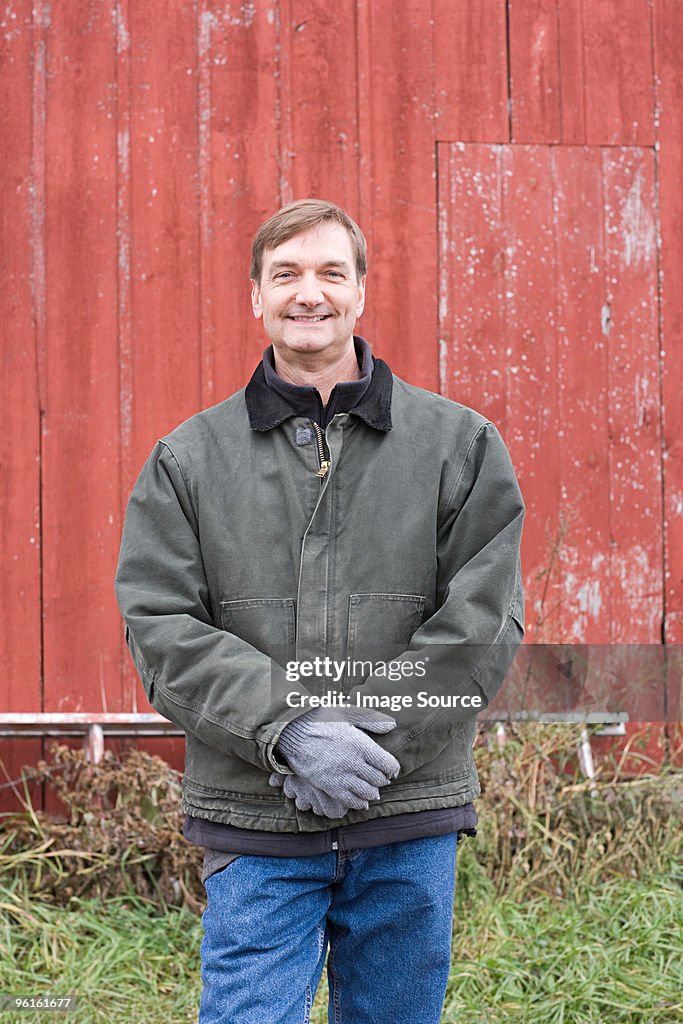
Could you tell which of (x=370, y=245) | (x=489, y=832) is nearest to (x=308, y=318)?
(x=489, y=832)

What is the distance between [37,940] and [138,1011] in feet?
1.55

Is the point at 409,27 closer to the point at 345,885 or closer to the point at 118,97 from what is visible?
the point at 118,97

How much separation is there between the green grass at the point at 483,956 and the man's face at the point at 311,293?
1.93 m

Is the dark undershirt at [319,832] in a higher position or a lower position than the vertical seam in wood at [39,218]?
lower

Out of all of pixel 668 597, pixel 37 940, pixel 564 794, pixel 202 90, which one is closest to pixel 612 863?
pixel 564 794

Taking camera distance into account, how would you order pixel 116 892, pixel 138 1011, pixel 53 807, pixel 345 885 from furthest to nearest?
pixel 53 807
pixel 116 892
pixel 138 1011
pixel 345 885

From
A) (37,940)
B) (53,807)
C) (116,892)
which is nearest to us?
(37,940)

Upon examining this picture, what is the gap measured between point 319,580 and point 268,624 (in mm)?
119

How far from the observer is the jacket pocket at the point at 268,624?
2010 mm

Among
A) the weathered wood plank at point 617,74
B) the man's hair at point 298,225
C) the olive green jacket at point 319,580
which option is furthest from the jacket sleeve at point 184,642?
the weathered wood plank at point 617,74

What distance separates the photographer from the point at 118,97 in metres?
4.27

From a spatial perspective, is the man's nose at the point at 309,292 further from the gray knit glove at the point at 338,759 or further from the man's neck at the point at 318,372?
the gray knit glove at the point at 338,759

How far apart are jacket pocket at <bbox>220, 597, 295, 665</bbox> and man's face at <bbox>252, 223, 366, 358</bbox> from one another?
47 cm

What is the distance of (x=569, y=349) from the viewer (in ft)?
14.4
